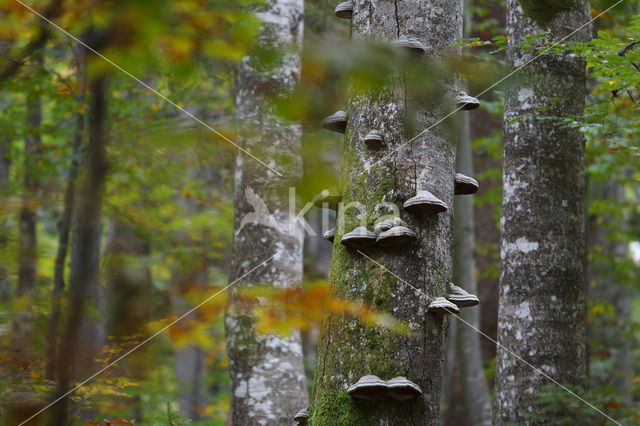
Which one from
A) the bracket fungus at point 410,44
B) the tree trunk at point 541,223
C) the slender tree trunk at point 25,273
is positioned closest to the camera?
the slender tree trunk at point 25,273

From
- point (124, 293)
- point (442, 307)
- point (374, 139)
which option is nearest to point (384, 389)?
point (442, 307)

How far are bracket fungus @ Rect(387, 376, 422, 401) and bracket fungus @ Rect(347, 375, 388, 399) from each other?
0.10 ft

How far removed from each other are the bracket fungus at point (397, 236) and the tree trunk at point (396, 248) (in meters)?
0.09

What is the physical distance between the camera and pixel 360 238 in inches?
111

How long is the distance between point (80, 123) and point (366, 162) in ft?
15.0

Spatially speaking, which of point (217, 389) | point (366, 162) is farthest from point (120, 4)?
point (217, 389)

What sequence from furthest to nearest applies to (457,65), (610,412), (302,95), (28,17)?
(610,412) → (457,65) → (302,95) → (28,17)

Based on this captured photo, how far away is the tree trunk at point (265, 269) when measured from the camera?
239 inches

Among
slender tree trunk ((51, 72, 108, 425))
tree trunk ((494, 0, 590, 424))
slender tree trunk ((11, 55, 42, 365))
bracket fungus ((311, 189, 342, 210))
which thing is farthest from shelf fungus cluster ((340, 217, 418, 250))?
tree trunk ((494, 0, 590, 424))

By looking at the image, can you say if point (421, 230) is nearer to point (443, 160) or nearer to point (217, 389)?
point (443, 160)

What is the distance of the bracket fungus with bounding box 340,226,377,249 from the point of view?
9.20ft

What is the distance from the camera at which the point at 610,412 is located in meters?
5.41

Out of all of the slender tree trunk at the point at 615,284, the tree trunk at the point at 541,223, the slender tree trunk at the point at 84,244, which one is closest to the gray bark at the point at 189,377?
the slender tree trunk at the point at 615,284

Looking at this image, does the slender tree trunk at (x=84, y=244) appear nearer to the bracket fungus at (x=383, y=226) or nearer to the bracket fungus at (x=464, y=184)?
the bracket fungus at (x=383, y=226)
